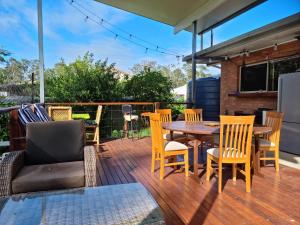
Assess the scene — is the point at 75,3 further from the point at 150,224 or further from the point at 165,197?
the point at 150,224

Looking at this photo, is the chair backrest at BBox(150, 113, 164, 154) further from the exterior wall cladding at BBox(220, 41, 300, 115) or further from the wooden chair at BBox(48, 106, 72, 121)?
the exterior wall cladding at BBox(220, 41, 300, 115)

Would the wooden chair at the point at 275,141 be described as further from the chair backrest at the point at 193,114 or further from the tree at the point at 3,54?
the tree at the point at 3,54

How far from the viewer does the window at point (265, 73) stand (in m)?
5.73

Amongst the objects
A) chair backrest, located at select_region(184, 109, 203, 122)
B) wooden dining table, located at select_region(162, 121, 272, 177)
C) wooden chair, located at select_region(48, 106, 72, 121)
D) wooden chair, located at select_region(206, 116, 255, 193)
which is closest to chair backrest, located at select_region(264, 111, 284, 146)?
wooden dining table, located at select_region(162, 121, 272, 177)

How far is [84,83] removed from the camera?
736 centimetres

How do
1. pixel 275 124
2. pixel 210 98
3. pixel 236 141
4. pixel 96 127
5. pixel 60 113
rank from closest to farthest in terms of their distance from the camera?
pixel 236 141, pixel 275 124, pixel 60 113, pixel 96 127, pixel 210 98

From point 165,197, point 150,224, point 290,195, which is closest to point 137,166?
point 165,197

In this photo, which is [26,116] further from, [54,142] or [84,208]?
[84,208]

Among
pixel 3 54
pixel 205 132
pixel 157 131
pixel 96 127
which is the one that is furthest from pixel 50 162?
pixel 3 54

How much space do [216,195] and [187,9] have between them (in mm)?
4757

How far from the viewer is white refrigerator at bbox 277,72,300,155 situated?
4.43 metres

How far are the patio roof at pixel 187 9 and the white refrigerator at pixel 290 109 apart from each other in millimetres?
1893

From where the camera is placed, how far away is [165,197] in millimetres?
2611

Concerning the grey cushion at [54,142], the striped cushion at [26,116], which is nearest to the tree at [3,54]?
the striped cushion at [26,116]
